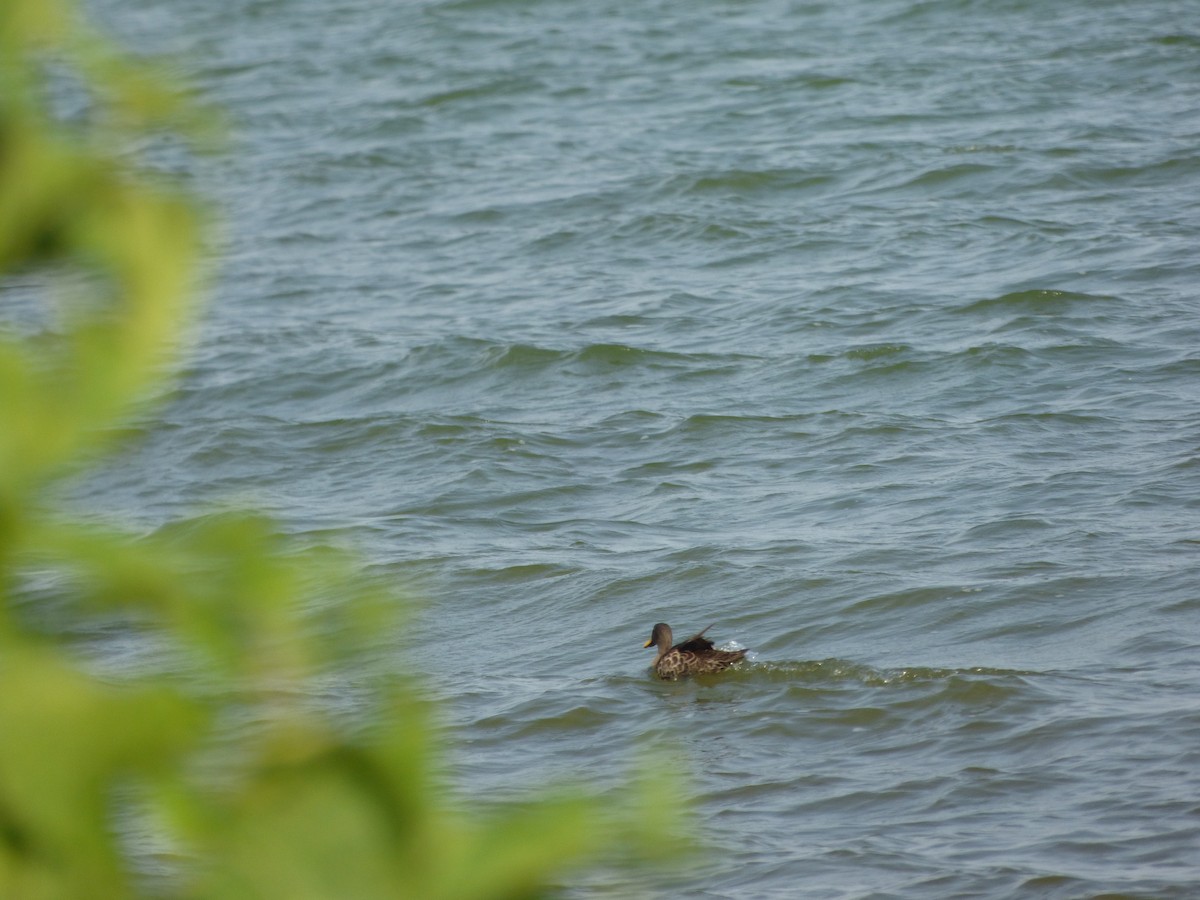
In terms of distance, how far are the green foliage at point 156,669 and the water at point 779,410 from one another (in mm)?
38

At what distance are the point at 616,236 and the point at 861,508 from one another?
20.7 ft

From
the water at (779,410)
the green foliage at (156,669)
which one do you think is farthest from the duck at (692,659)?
the green foliage at (156,669)

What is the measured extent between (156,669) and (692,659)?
22.0 ft

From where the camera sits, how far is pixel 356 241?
623 inches

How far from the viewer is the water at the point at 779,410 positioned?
6.21 m

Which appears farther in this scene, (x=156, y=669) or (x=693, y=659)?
(x=693, y=659)

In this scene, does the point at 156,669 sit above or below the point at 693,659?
above

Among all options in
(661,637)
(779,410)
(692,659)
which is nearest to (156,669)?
(692,659)

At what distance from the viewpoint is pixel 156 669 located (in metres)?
0.70

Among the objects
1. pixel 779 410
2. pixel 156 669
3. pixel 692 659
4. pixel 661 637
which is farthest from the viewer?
pixel 779 410

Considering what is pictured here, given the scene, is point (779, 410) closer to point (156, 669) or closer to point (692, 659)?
point (692, 659)

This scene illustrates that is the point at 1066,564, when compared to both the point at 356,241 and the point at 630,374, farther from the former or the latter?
the point at 356,241

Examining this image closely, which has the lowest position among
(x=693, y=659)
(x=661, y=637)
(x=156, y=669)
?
(x=661, y=637)

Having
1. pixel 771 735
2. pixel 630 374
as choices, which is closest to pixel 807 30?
pixel 630 374
